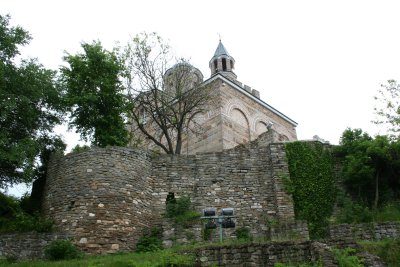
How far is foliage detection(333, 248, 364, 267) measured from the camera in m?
11.9

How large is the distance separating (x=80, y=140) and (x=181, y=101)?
6846 mm

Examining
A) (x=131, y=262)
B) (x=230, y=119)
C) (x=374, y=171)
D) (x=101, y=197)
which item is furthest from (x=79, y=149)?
(x=230, y=119)

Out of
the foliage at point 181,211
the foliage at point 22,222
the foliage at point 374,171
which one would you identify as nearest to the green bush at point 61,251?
the foliage at point 22,222

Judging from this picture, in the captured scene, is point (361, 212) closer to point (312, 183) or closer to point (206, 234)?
point (312, 183)

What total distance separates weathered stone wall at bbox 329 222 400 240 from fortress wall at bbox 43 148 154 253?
22.2 ft

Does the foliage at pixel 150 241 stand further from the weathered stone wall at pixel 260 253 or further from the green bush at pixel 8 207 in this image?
the green bush at pixel 8 207

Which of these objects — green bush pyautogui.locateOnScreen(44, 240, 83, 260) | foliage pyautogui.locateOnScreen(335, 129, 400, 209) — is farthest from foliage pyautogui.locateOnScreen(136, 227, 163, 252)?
foliage pyautogui.locateOnScreen(335, 129, 400, 209)

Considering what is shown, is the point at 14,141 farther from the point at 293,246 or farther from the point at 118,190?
the point at 293,246

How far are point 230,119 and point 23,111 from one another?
15.7 meters

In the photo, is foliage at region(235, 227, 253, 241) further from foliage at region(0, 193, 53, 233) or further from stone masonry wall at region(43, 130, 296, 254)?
foliage at region(0, 193, 53, 233)

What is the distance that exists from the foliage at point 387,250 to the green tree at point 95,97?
422 inches

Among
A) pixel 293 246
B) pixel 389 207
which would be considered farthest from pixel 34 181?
pixel 389 207

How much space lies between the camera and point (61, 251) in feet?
49.8

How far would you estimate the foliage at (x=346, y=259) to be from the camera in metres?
11.9
